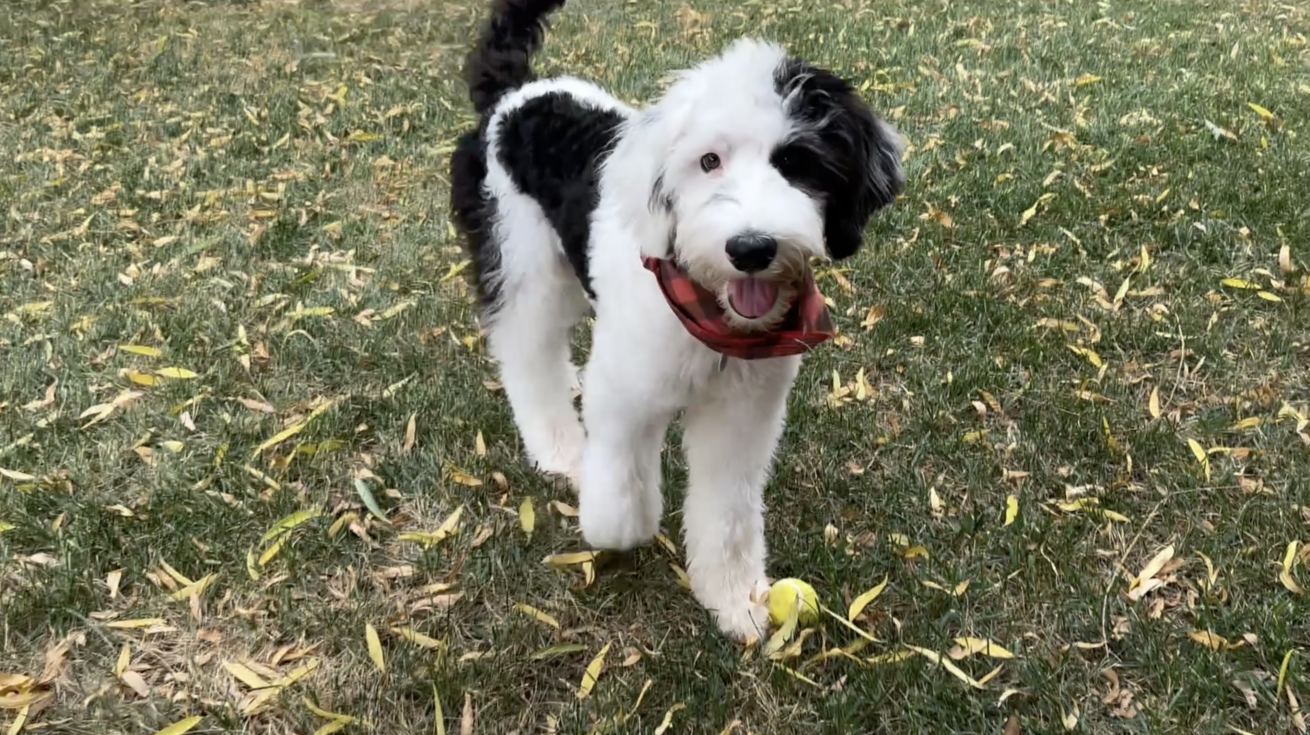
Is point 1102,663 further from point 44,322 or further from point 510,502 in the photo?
point 44,322

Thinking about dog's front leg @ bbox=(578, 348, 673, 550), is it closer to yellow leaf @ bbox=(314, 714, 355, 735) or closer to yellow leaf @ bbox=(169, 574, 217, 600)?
yellow leaf @ bbox=(314, 714, 355, 735)

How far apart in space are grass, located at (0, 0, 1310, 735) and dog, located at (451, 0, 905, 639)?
29 centimetres

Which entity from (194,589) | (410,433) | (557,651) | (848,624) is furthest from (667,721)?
(410,433)

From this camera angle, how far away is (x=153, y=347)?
13.8 ft

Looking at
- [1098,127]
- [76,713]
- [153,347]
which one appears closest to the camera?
[76,713]

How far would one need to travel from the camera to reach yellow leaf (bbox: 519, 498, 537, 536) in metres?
3.27

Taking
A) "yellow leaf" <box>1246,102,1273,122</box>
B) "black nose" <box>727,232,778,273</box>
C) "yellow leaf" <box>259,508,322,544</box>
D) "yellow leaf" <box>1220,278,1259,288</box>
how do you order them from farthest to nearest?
"yellow leaf" <box>1246,102,1273,122</box>, "yellow leaf" <box>1220,278,1259,288</box>, "yellow leaf" <box>259,508,322,544</box>, "black nose" <box>727,232,778,273</box>

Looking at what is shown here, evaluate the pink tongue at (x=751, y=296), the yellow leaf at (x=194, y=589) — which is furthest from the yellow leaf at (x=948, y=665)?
the yellow leaf at (x=194, y=589)

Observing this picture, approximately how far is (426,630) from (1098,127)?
5097 millimetres

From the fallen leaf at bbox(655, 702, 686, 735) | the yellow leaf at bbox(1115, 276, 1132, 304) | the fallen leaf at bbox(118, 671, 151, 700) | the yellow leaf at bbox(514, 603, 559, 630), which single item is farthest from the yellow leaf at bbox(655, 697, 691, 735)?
the yellow leaf at bbox(1115, 276, 1132, 304)

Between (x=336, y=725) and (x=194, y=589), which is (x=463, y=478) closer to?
(x=194, y=589)

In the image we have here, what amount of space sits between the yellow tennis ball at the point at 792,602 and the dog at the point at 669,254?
0.06m

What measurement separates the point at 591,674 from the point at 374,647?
63 centimetres

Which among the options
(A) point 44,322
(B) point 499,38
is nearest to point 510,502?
(B) point 499,38
